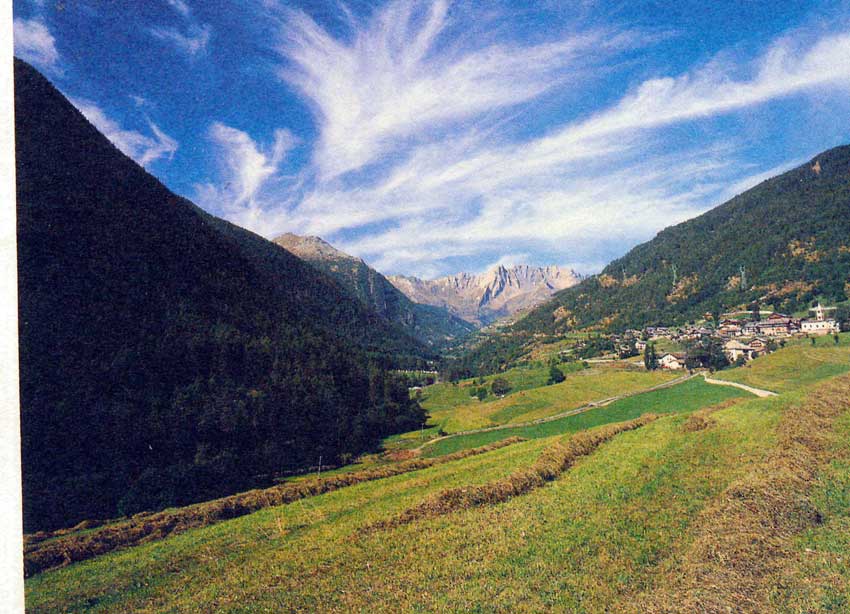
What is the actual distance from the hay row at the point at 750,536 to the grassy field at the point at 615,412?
29.2 m

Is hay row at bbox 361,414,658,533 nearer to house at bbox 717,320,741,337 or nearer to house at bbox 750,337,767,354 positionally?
house at bbox 750,337,767,354

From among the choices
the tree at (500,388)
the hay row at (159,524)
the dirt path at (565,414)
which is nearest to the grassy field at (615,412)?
the dirt path at (565,414)

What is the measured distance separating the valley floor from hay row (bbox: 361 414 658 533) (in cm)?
20

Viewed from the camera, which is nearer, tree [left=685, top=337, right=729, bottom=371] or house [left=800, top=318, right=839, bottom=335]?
house [left=800, top=318, right=839, bottom=335]

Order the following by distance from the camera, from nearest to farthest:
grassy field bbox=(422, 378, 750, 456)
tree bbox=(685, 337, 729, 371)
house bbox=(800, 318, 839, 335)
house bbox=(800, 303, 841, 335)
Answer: house bbox=(800, 303, 841, 335)
house bbox=(800, 318, 839, 335)
grassy field bbox=(422, 378, 750, 456)
tree bbox=(685, 337, 729, 371)

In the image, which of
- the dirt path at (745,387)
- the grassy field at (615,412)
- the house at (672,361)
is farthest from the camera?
the house at (672,361)

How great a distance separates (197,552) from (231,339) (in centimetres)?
6506

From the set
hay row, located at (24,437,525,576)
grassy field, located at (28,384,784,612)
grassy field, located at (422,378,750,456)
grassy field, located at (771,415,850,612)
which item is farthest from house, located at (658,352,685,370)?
grassy field, located at (771,415,850,612)

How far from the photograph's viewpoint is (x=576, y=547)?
32.3 feet

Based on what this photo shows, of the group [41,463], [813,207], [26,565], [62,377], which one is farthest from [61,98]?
[813,207]

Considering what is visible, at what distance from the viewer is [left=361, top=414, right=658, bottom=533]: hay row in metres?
13.4

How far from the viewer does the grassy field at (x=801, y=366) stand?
28.3 m

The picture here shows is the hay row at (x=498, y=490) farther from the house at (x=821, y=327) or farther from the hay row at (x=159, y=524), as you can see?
the house at (x=821, y=327)

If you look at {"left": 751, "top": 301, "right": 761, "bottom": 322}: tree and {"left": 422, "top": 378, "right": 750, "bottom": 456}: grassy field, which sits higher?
{"left": 751, "top": 301, "right": 761, "bottom": 322}: tree
